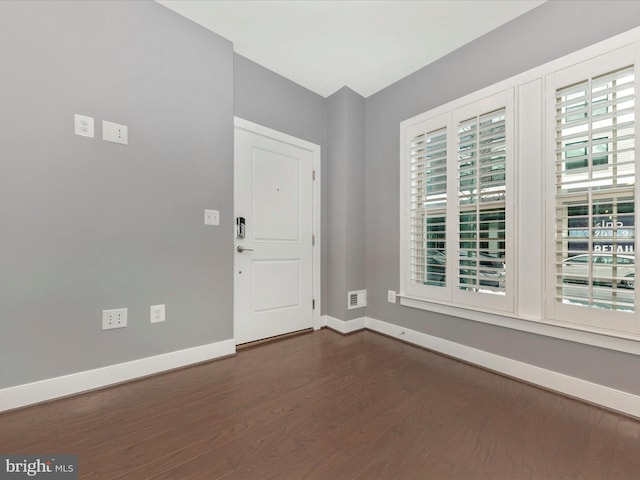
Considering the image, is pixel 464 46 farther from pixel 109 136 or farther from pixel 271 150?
pixel 109 136

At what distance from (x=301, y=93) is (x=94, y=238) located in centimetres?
234

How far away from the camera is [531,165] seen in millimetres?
1881

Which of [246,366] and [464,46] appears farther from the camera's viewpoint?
[464,46]

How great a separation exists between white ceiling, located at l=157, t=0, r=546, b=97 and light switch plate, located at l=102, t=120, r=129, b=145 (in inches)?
39.6

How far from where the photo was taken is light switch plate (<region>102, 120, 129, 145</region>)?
70.4 inches

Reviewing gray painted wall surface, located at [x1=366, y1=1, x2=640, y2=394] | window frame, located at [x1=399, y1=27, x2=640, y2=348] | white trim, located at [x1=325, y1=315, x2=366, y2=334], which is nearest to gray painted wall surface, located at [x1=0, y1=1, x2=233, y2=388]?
white trim, located at [x1=325, y1=315, x2=366, y2=334]

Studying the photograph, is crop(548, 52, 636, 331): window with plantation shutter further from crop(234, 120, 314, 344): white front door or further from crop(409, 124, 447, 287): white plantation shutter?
crop(234, 120, 314, 344): white front door

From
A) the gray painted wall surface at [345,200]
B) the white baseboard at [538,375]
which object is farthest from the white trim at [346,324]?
the white baseboard at [538,375]

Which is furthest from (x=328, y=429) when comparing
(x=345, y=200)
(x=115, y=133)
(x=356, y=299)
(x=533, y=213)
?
(x=115, y=133)

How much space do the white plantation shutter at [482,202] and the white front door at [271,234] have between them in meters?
1.51

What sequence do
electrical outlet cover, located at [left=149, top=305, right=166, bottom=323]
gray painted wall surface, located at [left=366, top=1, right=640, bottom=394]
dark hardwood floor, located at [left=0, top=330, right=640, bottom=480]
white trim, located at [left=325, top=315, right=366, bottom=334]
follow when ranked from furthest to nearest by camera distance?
white trim, located at [left=325, top=315, right=366, bottom=334] < electrical outlet cover, located at [left=149, top=305, right=166, bottom=323] < gray painted wall surface, located at [left=366, top=1, right=640, bottom=394] < dark hardwood floor, located at [left=0, top=330, right=640, bottom=480]

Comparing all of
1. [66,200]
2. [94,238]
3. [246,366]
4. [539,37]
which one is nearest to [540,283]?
[539,37]

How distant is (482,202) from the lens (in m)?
2.12

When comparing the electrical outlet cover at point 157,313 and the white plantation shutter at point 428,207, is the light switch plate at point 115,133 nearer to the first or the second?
the electrical outlet cover at point 157,313
